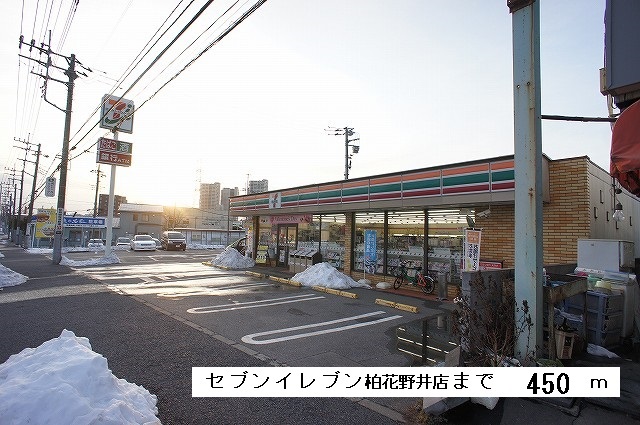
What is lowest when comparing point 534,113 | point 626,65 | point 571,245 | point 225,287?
point 225,287

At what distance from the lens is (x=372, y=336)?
7.14m

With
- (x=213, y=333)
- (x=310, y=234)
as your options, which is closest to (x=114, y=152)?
(x=310, y=234)

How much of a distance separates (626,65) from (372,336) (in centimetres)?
599

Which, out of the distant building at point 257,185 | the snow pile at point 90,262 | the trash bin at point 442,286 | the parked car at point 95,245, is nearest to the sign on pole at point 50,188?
the parked car at point 95,245

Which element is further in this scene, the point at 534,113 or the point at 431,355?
the point at 431,355

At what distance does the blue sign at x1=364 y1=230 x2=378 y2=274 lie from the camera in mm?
14070

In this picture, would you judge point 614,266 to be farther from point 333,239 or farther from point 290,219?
point 290,219

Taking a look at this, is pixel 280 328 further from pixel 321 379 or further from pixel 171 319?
pixel 321 379

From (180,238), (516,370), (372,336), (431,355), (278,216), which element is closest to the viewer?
(516,370)

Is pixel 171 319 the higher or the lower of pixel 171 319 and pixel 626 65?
the lower

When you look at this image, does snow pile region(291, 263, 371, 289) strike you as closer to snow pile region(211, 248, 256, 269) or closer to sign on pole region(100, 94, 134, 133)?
snow pile region(211, 248, 256, 269)

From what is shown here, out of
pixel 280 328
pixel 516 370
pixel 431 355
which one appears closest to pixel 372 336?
pixel 431 355

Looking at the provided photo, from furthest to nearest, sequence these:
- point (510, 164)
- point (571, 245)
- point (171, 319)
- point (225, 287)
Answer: point (225, 287) → point (510, 164) → point (571, 245) → point (171, 319)

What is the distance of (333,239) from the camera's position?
1641cm
